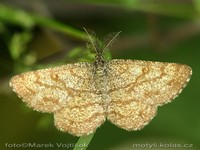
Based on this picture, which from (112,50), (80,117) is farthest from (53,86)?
(112,50)

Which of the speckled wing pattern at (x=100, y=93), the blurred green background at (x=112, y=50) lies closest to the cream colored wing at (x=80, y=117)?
the speckled wing pattern at (x=100, y=93)

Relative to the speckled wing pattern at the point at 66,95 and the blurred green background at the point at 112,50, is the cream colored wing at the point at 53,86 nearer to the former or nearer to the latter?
the speckled wing pattern at the point at 66,95

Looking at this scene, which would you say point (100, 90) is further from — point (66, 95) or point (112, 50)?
point (112, 50)

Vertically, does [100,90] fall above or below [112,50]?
below

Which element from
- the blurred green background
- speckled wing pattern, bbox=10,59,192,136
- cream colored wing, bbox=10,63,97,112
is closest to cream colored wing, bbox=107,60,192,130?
speckled wing pattern, bbox=10,59,192,136

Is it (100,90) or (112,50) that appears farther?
(112,50)

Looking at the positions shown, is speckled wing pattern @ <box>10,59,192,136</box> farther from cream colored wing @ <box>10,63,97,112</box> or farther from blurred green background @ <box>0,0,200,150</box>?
blurred green background @ <box>0,0,200,150</box>

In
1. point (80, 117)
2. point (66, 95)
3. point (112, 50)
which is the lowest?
point (80, 117)
